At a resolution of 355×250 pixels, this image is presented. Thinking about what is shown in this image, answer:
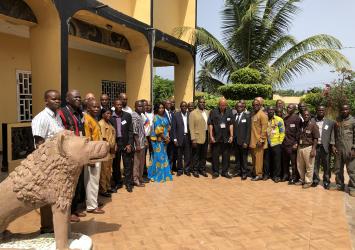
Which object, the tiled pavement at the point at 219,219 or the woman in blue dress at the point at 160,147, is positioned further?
the woman in blue dress at the point at 160,147

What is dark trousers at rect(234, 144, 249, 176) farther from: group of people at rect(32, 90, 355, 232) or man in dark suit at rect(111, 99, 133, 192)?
man in dark suit at rect(111, 99, 133, 192)

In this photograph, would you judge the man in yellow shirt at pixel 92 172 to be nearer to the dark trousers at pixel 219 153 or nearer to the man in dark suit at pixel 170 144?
the man in dark suit at pixel 170 144

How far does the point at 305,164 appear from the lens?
7.25 m

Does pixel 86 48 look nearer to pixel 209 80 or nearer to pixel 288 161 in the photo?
pixel 209 80

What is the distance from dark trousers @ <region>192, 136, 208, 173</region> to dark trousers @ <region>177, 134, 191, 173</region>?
0.18 metres

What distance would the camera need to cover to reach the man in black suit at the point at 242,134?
25.7 feet

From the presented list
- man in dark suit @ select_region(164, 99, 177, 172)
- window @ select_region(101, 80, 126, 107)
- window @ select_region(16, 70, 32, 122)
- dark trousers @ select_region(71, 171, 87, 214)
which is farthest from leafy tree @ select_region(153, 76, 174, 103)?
dark trousers @ select_region(71, 171, 87, 214)

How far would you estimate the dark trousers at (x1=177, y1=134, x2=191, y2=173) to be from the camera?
26.7ft

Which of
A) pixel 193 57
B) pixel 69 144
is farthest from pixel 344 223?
pixel 193 57

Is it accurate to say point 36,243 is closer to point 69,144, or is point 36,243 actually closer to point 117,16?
point 69,144

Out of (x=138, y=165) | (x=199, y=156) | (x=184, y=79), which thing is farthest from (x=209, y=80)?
(x=138, y=165)

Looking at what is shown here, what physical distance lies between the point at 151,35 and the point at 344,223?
7968 mm

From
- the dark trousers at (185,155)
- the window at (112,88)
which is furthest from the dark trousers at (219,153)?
the window at (112,88)

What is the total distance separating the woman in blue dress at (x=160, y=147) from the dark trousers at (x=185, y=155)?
1.78 ft
